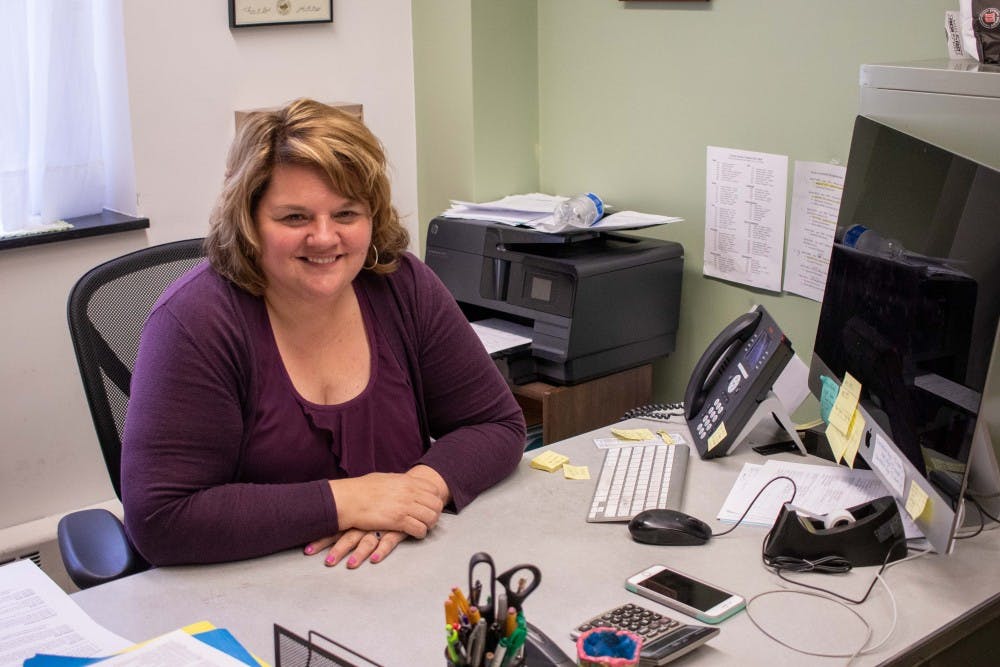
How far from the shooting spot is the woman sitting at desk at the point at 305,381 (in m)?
1.47

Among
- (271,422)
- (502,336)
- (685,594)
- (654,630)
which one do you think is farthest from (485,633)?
(502,336)

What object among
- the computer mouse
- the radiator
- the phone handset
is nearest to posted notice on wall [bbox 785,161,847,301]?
the phone handset

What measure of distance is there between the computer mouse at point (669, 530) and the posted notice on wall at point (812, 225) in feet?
2.76

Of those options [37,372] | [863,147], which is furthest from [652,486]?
[37,372]

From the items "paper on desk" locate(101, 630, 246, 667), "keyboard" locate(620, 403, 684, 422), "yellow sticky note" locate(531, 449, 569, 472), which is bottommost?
"paper on desk" locate(101, 630, 246, 667)

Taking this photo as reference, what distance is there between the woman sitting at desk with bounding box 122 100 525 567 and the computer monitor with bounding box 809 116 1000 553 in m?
0.57

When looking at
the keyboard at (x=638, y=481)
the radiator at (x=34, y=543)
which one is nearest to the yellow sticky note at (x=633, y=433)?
the keyboard at (x=638, y=481)

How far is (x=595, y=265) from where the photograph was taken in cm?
226

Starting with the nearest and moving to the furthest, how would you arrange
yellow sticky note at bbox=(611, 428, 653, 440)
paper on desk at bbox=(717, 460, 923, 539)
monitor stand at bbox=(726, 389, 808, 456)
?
paper on desk at bbox=(717, 460, 923, 539) < monitor stand at bbox=(726, 389, 808, 456) < yellow sticky note at bbox=(611, 428, 653, 440)

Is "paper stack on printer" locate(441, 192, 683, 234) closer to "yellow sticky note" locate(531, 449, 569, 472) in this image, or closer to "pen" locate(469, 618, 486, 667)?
"yellow sticky note" locate(531, 449, 569, 472)

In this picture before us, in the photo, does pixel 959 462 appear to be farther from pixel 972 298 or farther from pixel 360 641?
pixel 360 641

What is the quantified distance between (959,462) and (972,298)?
199 millimetres

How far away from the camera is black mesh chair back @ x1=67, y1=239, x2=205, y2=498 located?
1699mm

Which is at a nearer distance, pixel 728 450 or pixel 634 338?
pixel 728 450
